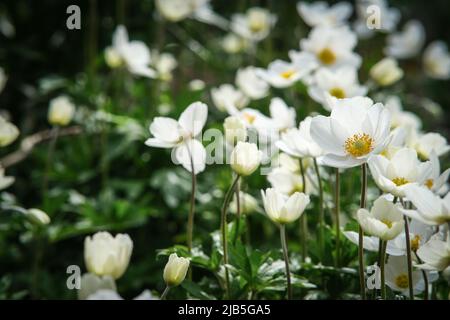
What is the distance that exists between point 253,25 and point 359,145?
3.62 ft

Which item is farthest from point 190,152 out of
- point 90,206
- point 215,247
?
point 90,206

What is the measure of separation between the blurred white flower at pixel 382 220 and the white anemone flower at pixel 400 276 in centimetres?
13

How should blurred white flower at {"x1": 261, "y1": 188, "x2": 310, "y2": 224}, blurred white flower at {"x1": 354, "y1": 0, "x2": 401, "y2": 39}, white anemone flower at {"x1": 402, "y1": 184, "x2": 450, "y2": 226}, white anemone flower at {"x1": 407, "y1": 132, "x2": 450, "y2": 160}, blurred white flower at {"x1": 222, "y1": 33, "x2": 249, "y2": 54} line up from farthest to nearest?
blurred white flower at {"x1": 222, "y1": 33, "x2": 249, "y2": 54}
blurred white flower at {"x1": 354, "y1": 0, "x2": 401, "y2": 39}
white anemone flower at {"x1": 407, "y1": 132, "x2": 450, "y2": 160}
blurred white flower at {"x1": 261, "y1": 188, "x2": 310, "y2": 224}
white anemone flower at {"x1": 402, "y1": 184, "x2": 450, "y2": 226}

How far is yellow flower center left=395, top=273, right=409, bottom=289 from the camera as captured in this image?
40.0 inches

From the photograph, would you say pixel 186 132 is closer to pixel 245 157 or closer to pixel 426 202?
pixel 245 157

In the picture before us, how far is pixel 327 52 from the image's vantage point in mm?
1562

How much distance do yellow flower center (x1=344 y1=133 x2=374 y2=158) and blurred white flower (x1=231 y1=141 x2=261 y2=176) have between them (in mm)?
134

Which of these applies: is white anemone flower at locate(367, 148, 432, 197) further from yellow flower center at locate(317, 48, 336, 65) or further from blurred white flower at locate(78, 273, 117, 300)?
yellow flower center at locate(317, 48, 336, 65)

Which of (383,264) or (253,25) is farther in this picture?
(253,25)

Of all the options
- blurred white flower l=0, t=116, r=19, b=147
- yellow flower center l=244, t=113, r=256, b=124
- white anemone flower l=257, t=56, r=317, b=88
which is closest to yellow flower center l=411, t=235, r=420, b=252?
yellow flower center l=244, t=113, r=256, b=124

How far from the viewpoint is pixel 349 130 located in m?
0.95

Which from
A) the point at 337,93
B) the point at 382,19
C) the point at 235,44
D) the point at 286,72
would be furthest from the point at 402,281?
the point at 235,44
